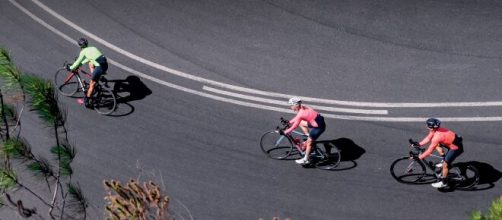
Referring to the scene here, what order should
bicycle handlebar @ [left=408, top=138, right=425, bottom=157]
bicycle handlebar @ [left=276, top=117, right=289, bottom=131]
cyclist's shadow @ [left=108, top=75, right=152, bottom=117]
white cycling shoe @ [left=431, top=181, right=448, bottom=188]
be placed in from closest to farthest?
bicycle handlebar @ [left=408, top=138, right=425, bottom=157]
white cycling shoe @ [left=431, top=181, right=448, bottom=188]
bicycle handlebar @ [left=276, top=117, right=289, bottom=131]
cyclist's shadow @ [left=108, top=75, right=152, bottom=117]

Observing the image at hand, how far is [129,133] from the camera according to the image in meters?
15.9

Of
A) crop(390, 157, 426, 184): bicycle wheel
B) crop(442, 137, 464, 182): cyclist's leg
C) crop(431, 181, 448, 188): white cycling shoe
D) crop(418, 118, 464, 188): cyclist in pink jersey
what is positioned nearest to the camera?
crop(418, 118, 464, 188): cyclist in pink jersey

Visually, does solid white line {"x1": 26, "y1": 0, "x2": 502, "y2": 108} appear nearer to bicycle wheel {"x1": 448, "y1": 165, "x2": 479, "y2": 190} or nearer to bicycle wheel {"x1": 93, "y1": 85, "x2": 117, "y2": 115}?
bicycle wheel {"x1": 93, "y1": 85, "x2": 117, "y2": 115}

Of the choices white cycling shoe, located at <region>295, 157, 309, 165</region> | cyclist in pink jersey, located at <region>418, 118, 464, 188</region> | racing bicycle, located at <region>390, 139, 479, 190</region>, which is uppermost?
cyclist in pink jersey, located at <region>418, 118, 464, 188</region>

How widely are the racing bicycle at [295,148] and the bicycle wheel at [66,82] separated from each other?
531cm

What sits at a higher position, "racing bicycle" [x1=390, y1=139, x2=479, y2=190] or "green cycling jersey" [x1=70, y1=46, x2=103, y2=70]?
"racing bicycle" [x1=390, y1=139, x2=479, y2=190]

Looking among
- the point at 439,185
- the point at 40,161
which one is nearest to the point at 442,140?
the point at 439,185

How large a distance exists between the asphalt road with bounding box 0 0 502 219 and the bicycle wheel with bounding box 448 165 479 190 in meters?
0.21

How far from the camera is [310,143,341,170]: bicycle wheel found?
589 inches

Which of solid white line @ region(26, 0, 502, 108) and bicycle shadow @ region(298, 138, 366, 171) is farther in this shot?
solid white line @ region(26, 0, 502, 108)

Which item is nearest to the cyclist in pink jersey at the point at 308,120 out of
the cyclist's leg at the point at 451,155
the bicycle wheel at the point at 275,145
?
the bicycle wheel at the point at 275,145

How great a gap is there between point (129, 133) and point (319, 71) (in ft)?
17.3

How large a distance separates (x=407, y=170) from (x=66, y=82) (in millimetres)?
8816

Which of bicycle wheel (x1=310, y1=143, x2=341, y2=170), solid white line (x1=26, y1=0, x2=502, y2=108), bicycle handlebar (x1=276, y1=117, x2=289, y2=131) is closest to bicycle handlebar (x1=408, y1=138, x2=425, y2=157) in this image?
bicycle wheel (x1=310, y1=143, x2=341, y2=170)
